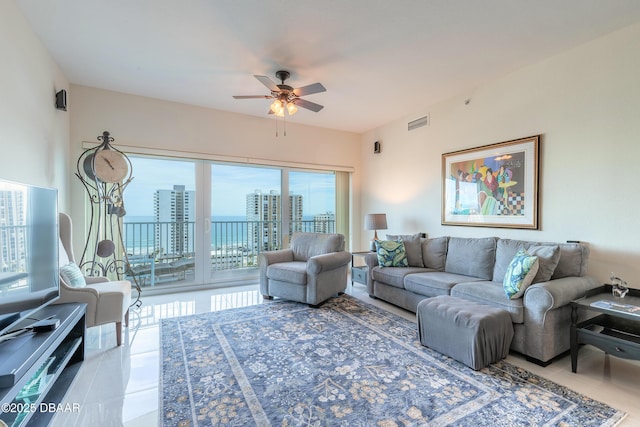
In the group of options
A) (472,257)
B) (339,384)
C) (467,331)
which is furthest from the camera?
(472,257)

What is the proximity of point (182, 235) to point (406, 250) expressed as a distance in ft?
10.9

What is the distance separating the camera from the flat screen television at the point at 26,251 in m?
1.50

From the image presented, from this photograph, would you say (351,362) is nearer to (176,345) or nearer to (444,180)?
(176,345)

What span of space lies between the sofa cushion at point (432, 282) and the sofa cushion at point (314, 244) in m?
1.11

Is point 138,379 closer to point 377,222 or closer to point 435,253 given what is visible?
point 435,253

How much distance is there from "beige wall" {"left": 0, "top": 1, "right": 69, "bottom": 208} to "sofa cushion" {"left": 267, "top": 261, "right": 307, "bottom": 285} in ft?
8.26

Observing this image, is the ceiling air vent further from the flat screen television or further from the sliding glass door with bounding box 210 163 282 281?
the flat screen television

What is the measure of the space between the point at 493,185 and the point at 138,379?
394cm

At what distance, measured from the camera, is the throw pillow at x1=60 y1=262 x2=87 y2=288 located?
247cm

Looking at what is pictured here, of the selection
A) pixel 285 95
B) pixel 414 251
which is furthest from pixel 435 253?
pixel 285 95

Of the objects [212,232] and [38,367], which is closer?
[38,367]

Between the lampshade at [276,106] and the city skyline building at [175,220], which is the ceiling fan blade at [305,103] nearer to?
the lampshade at [276,106]

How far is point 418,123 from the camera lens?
4492 mm

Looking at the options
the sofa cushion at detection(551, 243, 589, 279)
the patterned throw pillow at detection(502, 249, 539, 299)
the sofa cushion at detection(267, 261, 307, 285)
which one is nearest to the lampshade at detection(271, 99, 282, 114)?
the sofa cushion at detection(267, 261, 307, 285)
